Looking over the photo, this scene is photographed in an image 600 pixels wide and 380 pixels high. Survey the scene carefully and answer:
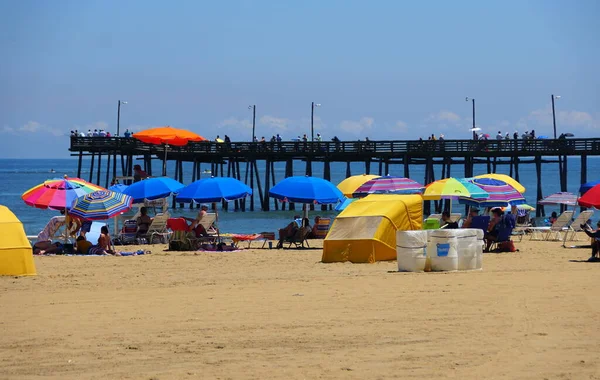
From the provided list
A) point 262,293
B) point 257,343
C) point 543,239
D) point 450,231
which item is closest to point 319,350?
point 257,343

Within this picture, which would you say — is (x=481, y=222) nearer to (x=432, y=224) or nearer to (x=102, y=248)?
(x=432, y=224)

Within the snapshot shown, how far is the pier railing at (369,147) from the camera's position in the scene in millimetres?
41156

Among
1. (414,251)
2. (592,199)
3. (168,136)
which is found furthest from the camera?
(168,136)

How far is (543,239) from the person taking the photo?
2280 cm

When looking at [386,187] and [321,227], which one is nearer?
[321,227]

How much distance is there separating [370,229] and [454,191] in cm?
594

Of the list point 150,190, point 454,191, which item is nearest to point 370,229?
point 454,191

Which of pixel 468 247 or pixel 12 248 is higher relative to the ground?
pixel 468 247

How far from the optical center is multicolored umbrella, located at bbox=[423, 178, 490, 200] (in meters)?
21.3

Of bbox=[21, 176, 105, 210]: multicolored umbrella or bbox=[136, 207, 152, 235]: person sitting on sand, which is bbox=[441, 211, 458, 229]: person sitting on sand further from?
bbox=[21, 176, 105, 210]: multicolored umbrella

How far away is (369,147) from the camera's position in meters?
43.1

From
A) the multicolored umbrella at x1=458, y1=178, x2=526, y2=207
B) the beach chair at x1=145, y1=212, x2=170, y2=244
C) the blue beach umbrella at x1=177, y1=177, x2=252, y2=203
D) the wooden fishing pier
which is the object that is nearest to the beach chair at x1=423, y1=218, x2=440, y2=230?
the multicolored umbrella at x1=458, y1=178, x2=526, y2=207

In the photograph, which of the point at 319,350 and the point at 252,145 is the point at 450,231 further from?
the point at 252,145

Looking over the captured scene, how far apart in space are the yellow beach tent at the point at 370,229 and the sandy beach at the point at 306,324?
2.91ft
